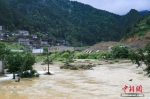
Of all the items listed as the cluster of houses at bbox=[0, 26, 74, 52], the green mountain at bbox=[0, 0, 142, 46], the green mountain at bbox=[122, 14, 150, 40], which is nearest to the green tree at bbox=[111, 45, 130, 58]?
the cluster of houses at bbox=[0, 26, 74, 52]

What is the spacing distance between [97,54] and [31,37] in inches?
1190

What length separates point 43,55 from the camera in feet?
231

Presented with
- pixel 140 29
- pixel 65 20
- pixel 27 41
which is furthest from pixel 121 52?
pixel 65 20

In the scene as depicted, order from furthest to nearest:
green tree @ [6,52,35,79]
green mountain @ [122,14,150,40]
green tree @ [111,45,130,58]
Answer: green mountain @ [122,14,150,40] → green tree @ [111,45,130,58] → green tree @ [6,52,35,79]

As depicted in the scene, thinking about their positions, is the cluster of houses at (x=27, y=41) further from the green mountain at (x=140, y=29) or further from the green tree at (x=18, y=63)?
the green tree at (x=18, y=63)

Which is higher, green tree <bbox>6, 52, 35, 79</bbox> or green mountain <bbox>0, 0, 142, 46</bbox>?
green mountain <bbox>0, 0, 142, 46</bbox>

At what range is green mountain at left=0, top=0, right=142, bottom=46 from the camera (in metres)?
101

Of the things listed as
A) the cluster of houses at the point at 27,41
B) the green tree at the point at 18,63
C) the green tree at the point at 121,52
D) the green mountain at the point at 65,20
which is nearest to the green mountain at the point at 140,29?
the green mountain at the point at 65,20

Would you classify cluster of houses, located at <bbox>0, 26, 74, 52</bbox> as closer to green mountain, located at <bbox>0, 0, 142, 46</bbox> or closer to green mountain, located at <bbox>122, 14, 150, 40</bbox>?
green mountain, located at <bbox>0, 0, 142, 46</bbox>

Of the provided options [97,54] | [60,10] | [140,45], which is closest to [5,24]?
[97,54]

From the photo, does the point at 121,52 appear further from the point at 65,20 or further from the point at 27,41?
the point at 65,20

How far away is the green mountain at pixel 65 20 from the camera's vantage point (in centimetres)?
10104

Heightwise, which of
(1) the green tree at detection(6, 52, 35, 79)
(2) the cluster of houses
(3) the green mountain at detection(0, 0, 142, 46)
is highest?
(3) the green mountain at detection(0, 0, 142, 46)

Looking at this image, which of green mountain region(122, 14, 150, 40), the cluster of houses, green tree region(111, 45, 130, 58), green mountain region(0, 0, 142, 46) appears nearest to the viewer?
green tree region(111, 45, 130, 58)
